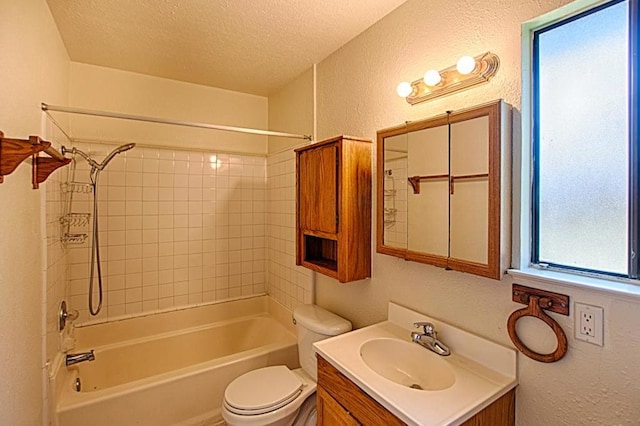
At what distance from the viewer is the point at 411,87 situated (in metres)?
1.53

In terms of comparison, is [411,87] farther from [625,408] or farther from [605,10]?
[625,408]

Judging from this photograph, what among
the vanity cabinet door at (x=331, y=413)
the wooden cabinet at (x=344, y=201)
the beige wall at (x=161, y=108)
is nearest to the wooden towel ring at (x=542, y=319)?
the vanity cabinet door at (x=331, y=413)

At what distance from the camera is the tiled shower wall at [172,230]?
2.46 metres

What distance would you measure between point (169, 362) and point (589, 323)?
109 inches

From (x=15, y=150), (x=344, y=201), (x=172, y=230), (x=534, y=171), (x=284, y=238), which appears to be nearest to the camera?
(x=15, y=150)

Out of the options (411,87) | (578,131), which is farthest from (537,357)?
(411,87)

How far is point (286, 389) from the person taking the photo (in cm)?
180

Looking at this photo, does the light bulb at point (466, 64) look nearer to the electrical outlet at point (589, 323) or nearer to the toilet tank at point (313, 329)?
the electrical outlet at point (589, 323)

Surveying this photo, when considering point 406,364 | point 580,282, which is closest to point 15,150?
point 406,364

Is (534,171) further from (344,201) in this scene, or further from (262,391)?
(262,391)

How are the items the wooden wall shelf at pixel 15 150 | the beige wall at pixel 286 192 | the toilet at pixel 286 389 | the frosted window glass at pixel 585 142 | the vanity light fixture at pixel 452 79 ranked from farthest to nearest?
the beige wall at pixel 286 192 < the toilet at pixel 286 389 < the vanity light fixture at pixel 452 79 < the frosted window glass at pixel 585 142 < the wooden wall shelf at pixel 15 150

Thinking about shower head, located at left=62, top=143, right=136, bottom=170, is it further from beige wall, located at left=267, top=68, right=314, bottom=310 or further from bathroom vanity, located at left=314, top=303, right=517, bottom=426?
bathroom vanity, located at left=314, top=303, right=517, bottom=426

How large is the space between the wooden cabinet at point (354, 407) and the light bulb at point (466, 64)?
4.08ft

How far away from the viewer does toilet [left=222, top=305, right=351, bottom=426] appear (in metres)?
1.64
